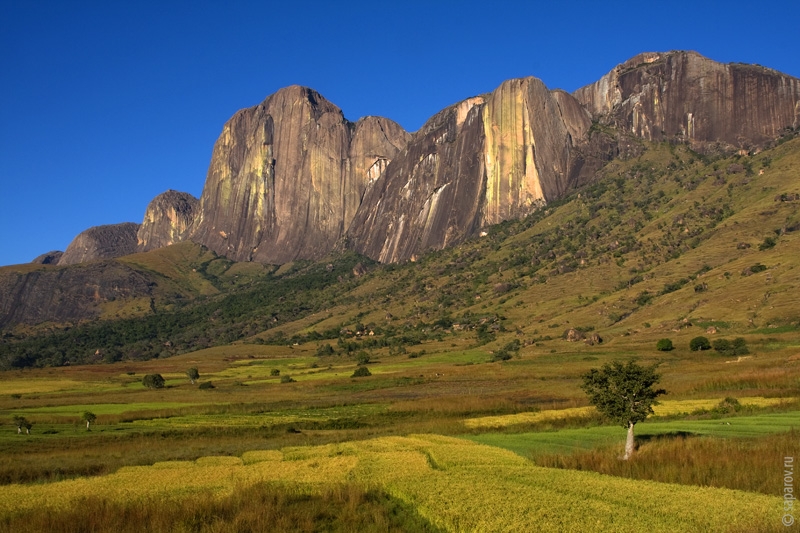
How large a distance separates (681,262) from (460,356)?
51.2m

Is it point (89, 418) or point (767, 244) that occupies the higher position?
point (767, 244)

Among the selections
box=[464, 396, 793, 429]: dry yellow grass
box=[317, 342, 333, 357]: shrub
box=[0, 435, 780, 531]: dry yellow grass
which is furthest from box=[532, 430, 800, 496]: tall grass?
box=[317, 342, 333, 357]: shrub

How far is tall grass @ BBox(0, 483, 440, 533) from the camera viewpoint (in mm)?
19625

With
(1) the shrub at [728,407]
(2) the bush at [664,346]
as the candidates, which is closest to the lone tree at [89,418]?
(1) the shrub at [728,407]

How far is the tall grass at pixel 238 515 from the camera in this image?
19.6 metres

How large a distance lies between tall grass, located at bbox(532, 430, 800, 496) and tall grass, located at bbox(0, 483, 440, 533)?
34.8 ft

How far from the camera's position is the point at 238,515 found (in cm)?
2038

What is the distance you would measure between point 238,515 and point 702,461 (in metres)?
18.4

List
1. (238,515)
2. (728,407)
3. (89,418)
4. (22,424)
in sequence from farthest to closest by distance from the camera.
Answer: (89,418) < (22,424) < (728,407) < (238,515)

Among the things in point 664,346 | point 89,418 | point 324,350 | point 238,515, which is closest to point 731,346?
point 664,346

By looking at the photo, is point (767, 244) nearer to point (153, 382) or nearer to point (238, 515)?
point (153, 382)

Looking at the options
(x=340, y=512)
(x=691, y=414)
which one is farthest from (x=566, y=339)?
(x=340, y=512)

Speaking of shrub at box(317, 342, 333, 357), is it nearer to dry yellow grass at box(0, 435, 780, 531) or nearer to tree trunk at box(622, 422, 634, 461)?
dry yellow grass at box(0, 435, 780, 531)

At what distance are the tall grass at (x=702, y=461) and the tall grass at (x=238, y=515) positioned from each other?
10592mm
